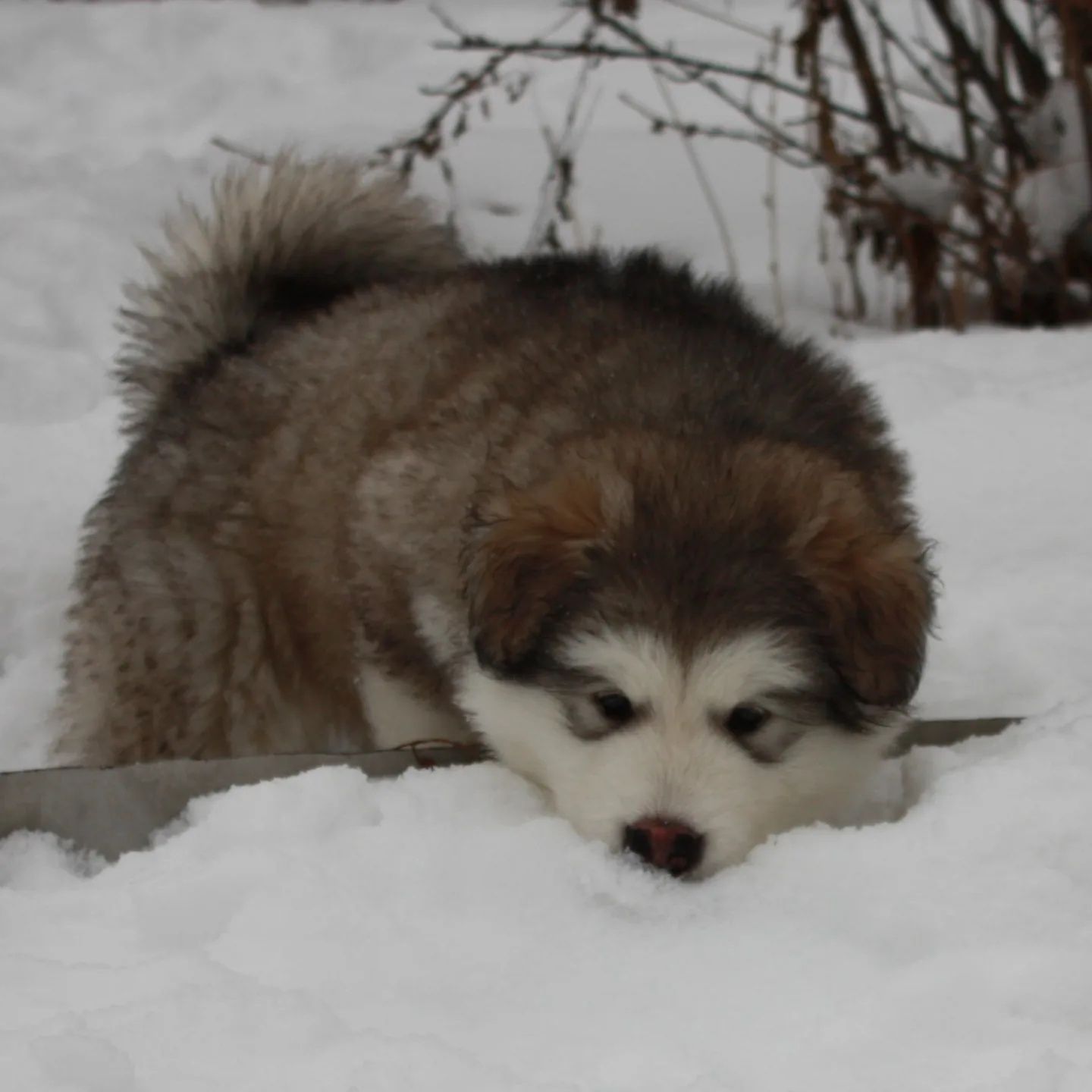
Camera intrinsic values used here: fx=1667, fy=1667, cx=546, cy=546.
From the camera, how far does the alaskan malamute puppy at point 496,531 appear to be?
8.13ft

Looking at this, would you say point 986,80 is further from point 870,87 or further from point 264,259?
point 264,259

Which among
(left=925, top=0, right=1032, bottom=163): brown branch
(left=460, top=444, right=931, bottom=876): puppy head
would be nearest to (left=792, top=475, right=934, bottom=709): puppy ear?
(left=460, top=444, right=931, bottom=876): puppy head

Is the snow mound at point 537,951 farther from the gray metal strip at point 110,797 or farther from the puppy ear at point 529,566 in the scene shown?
the puppy ear at point 529,566

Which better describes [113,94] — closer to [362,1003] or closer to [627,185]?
[627,185]

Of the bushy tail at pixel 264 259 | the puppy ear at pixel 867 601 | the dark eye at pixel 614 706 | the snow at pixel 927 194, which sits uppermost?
the snow at pixel 927 194

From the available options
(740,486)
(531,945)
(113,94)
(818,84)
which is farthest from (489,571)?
(113,94)

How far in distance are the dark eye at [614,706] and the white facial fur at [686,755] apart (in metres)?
0.02

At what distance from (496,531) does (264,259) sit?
1.63 metres

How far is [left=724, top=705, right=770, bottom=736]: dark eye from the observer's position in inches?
98.0

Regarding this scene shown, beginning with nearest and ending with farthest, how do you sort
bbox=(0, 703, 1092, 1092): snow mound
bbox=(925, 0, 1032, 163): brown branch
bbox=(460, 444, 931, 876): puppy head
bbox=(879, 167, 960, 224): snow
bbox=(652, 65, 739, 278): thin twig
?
bbox=(0, 703, 1092, 1092): snow mound < bbox=(460, 444, 931, 876): puppy head < bbox=(879, 167, 960, 224): snow < bbox=(925, 0, 1032, 163): brown branch < bbox=(652, 65, 739, 278): thin twig

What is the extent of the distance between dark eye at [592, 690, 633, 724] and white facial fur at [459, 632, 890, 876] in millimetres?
17

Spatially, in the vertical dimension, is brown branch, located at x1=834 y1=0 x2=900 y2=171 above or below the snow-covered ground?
above

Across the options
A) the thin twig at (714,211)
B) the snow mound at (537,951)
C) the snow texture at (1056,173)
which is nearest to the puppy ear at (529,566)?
the snow mound at (537,951)

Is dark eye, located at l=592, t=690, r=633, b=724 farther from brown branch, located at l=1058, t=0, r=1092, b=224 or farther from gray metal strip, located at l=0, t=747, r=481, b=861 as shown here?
brown branch, located at l=1058, t=0, r=1092, b=224
